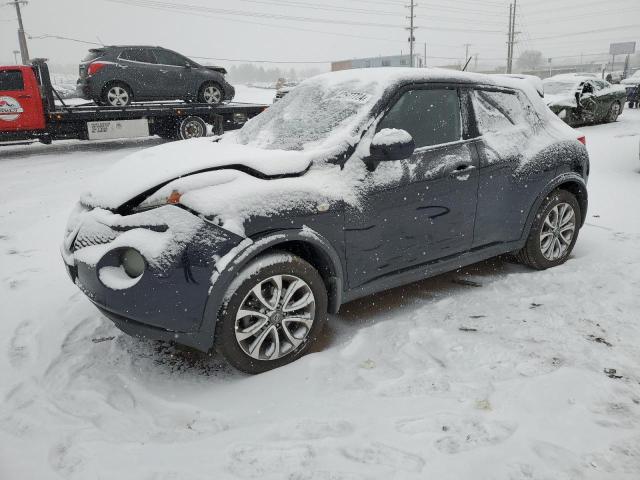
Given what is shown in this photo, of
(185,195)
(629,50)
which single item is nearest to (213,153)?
(185,195)

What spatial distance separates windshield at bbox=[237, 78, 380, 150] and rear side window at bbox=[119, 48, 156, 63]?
9759 mm

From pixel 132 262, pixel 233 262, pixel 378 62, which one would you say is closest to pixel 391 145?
pixel 233 262

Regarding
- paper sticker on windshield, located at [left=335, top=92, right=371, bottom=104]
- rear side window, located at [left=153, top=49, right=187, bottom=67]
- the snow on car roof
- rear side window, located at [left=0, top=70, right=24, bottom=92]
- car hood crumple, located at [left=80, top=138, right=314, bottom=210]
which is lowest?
car hood crumple, located at [left=80, top=138, right=314, bottom=210]

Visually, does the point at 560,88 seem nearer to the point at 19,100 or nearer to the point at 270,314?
the point at 19,100

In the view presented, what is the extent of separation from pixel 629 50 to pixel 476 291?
75.6 metres

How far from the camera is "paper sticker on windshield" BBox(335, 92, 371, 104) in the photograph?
338cm

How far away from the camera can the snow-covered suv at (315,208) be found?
8.59 feet

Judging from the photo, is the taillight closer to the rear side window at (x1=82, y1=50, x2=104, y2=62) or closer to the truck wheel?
the rear side window at (x1=82, y1=50, x2=104, y2=62)

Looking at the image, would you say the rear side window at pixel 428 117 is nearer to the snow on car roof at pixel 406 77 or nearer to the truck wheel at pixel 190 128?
the snow on car roof at pixel 406 77

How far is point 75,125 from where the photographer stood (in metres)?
11.3

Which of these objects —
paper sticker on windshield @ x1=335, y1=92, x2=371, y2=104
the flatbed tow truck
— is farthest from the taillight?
paper sticker on windshield @ x1=335, y1=92, x2=371, y2=104

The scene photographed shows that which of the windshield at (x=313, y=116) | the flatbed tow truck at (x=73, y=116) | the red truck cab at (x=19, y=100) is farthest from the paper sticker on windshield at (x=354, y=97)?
the red truck cab at (x=19, y=100)

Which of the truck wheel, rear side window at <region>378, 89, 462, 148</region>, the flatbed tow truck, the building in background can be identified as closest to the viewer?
rear side window at <region>378, 89, 462, 148</region>

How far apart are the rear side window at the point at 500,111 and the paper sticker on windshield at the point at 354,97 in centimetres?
95
